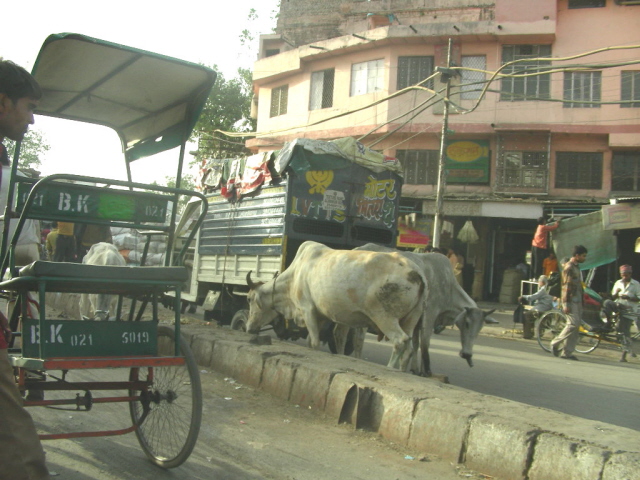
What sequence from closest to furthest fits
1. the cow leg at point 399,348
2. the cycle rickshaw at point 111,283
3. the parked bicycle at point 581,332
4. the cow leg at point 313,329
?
the cycle rickshaw at point 111,283 → the cow leg at point 399,348 → the cow leg at point 313,329 → the parked bicycle at point 581,332

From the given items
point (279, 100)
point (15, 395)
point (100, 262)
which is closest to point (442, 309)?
point (100, 262)

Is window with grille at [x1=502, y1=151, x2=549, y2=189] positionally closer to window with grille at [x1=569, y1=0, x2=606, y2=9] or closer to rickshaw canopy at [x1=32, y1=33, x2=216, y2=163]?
window with grille at [x1=569, y1=0, x2=606, y2=9]

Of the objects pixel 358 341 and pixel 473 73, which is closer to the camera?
pixel 358 341

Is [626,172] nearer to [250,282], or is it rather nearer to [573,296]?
[573,296]

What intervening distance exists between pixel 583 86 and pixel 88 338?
846 inches

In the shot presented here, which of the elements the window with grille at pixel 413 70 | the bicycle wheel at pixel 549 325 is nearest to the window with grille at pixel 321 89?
the window with grille at pixel 413 70

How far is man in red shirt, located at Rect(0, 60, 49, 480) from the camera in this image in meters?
2.13

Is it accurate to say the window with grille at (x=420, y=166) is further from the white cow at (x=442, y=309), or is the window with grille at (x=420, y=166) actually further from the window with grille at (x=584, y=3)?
the white cow at (x=442, y=309)

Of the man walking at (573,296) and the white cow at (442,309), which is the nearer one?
the white cow at (442,309)

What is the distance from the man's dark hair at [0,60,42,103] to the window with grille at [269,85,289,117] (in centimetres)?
2512

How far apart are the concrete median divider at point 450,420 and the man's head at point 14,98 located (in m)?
3.29

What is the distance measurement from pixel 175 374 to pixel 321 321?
14.7 feet

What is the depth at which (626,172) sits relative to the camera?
20656 mm

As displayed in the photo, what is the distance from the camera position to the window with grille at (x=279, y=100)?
2711 cm
